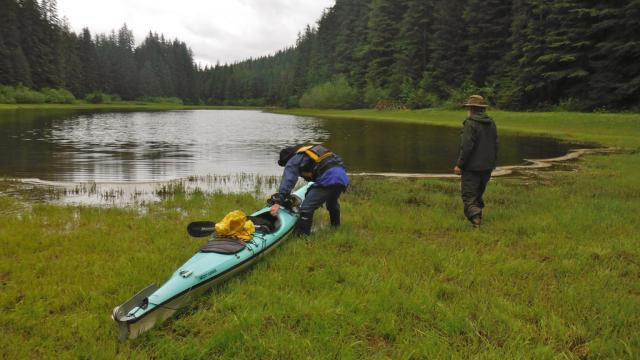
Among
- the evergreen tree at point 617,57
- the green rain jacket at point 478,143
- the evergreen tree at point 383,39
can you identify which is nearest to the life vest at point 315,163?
the green rain jacket at point 478,143

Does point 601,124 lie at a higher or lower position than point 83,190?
higher

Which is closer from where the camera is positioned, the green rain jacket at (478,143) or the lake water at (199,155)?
the green rain jacket at (478,143)

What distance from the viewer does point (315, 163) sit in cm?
725

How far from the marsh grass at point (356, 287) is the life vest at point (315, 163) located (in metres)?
1.07

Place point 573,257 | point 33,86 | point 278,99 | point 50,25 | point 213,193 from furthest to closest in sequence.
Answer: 1. point 278,99
2. point 50,25
3. point 33,86
4. point 213,193
5. point 573,257

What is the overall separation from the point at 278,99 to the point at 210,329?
447 feet

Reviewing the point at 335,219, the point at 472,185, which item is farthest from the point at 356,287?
the point at 472,185

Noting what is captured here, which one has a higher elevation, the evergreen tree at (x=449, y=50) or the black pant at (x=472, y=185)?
the evergreen tree at (x=449, y=50)

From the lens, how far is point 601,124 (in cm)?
3023

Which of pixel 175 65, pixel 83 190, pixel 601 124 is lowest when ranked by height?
pixel 83 190

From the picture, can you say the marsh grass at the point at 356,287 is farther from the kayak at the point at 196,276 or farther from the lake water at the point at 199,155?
the lake water at the point at 199,155

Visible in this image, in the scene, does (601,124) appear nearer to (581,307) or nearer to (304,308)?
(581,307)

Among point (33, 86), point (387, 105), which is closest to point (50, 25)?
point (33, 86)

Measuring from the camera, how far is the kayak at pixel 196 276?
13.6 feet
